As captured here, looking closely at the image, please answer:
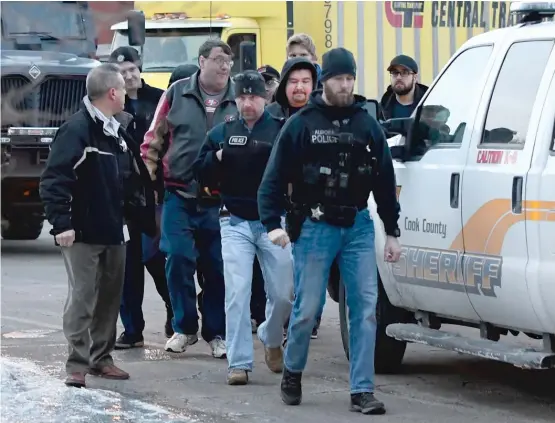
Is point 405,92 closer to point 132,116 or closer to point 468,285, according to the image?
point 132,116

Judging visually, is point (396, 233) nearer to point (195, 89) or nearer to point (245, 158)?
point (245, 158)

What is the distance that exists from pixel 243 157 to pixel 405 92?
2.95m

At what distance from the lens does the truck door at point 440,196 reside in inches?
294

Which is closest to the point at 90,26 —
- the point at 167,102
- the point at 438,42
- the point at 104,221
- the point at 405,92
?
the point at 438,42

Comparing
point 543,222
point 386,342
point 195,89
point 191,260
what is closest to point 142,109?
point 195,89

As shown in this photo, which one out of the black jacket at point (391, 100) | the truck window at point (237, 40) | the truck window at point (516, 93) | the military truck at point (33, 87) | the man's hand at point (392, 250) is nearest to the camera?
the truck window at point (516, 93)

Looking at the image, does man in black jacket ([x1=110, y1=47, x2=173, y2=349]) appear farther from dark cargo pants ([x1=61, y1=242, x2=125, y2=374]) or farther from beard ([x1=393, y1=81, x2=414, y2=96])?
beard ([x1=393, y1=81, x2=414, y2=96])

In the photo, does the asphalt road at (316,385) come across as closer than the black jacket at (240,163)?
Yes

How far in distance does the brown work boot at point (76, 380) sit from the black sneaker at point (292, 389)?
1189mm

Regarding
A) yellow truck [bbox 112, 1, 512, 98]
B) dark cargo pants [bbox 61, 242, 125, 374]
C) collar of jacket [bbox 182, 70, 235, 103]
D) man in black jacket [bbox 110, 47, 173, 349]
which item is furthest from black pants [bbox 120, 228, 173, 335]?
yellow truck [bbox 112, 1, 512, 98]

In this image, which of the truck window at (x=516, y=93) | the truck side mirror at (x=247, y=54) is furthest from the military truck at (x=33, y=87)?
the truck window at (x=516, y=93)

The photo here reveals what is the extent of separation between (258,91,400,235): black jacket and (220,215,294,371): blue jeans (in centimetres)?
95

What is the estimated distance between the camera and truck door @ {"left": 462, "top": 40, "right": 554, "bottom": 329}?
6863mm

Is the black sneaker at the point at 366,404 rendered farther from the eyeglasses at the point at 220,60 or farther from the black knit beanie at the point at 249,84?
the eyeglasses at the point at 220,60
